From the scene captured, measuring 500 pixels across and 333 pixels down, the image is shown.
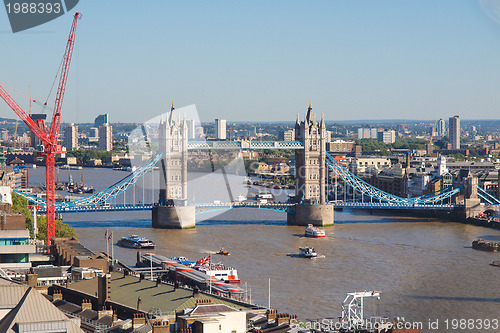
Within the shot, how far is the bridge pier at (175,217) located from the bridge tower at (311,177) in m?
6.84

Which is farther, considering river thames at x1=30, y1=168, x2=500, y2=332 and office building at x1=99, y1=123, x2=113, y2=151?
office building at x1=99, y1=123, x2=113, y2=151

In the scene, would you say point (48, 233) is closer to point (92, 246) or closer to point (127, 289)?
point (92, 246)

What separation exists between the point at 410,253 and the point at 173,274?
17.0 metres

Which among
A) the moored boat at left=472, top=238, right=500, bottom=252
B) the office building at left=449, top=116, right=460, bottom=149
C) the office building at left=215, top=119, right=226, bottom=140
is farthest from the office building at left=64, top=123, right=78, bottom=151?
the moored boat at left=472, top=238, right=500, bottom=252

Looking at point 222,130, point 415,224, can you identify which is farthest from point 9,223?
point 222,130

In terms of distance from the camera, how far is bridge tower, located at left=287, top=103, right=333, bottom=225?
56250 millimetres

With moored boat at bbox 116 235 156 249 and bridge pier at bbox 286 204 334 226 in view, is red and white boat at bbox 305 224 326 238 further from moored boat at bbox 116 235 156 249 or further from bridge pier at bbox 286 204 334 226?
moored boat at bbox 116 235 156 249

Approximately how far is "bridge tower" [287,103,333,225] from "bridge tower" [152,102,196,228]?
23.1ft

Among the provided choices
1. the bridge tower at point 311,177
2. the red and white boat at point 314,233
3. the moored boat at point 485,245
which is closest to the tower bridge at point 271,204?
the bridge tower at point 311,177

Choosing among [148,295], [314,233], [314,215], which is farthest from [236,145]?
[148,295]

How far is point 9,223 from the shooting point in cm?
2705

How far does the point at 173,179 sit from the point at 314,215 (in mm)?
9090

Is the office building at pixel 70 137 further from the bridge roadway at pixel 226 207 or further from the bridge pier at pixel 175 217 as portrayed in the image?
the bridge pier at pixel 175 217

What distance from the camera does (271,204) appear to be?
57.2 metres
